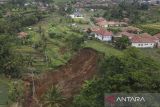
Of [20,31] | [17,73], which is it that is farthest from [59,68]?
[20,31]

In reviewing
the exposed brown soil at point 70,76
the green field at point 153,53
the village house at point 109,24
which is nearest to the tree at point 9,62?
the exposed brown soil at point 70,76

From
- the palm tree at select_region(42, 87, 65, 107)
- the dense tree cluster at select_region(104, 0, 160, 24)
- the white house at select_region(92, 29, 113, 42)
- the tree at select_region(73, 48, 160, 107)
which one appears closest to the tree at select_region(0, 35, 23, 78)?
the palm tree at select_region(42, 87, 65, 107)

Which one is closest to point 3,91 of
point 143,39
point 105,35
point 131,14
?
point 143,39

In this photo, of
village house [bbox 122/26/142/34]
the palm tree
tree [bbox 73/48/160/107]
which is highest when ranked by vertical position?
tree [bbox 73/48/160/107]

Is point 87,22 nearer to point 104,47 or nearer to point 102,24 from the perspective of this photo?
point 102,24

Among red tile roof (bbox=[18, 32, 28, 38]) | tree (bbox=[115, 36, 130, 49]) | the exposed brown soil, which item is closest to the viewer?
the exposed brown soil

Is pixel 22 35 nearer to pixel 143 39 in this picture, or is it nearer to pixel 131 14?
pixel 143 39

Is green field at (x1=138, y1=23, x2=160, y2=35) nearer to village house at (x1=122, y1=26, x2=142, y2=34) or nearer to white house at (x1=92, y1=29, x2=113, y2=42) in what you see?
village house at (x1=122, y1=26, x2=142, y2=34)

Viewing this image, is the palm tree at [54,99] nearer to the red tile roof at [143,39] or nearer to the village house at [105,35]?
the red tile roof at [143,39]
